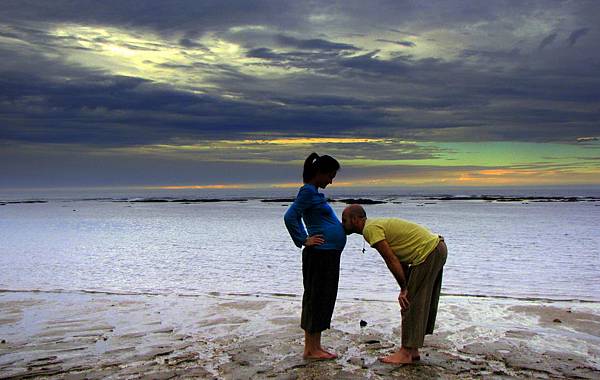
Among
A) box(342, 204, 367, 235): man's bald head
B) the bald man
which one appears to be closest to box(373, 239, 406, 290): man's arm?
the bald man

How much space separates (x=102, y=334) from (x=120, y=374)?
185cm

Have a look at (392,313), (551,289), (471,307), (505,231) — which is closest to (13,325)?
(392,313)

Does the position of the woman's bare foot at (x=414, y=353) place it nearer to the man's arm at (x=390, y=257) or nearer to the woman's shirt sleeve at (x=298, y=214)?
the man's arm at (x=390, y=257)

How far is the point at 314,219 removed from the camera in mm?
6086

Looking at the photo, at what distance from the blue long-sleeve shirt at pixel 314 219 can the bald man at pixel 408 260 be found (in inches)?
6.0

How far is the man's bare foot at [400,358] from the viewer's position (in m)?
6.07

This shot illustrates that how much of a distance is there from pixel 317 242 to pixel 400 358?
5.14 feet

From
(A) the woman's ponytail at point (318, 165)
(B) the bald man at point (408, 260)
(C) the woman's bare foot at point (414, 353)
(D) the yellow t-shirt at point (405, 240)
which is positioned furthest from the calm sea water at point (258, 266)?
(A) the woman's ponytail at point (318, 165)

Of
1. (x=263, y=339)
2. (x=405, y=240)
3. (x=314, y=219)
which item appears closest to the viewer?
(x=405, y=240)

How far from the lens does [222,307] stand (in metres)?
9.20

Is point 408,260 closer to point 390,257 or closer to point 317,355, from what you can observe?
point 390,257

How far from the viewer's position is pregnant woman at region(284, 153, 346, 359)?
5980 mm

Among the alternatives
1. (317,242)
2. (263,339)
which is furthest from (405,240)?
(263,339)

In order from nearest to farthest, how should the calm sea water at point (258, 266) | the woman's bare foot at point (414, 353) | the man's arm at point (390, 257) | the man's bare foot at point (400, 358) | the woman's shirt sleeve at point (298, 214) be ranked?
the man's arm at point (390, 257) → the woman's shirt sleeve at point (298, 214) → the man's bare foot at point (400, 358) → the woman's bare foot at point (414, 353) → the calm sea water at point (258, 266)
